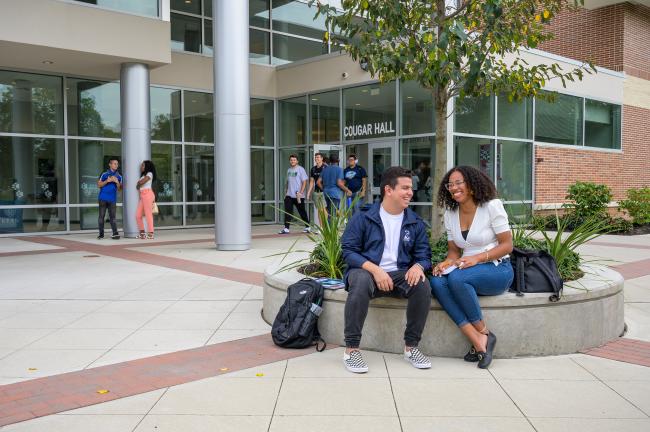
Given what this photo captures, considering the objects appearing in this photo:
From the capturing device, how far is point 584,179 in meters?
18.3

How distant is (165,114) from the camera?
1716 centimetres

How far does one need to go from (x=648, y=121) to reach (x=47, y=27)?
62.6 ft

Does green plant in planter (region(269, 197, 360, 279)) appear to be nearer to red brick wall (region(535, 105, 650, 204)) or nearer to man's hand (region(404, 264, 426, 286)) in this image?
man's hand (region(404, 264, 426, 286))

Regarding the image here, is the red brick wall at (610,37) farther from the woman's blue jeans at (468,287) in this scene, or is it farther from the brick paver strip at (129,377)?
the brick paver strip at (129,377)

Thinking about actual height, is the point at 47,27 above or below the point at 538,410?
above

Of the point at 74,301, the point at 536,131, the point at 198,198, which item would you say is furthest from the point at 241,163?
the point at 536,131

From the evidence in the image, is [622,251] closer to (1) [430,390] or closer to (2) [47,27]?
(1) [430,390]

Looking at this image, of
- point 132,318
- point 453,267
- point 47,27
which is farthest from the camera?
point 47,27

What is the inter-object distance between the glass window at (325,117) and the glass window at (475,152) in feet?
12.3

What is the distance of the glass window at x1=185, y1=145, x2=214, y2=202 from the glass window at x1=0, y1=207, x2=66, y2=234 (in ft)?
11.6

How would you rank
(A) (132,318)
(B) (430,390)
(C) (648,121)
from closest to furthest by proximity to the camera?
(B) (430,390)
(A) (132,318)
(C) (648,121)


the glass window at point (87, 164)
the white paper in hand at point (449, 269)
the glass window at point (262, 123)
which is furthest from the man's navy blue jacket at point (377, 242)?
the glass window at point (262, 123)

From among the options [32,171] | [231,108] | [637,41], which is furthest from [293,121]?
[637,41]

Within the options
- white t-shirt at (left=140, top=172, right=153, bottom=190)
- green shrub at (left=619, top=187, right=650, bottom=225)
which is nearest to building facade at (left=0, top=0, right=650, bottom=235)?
white t-shirt at (left=140, top=172, right=153, bottom=190)
